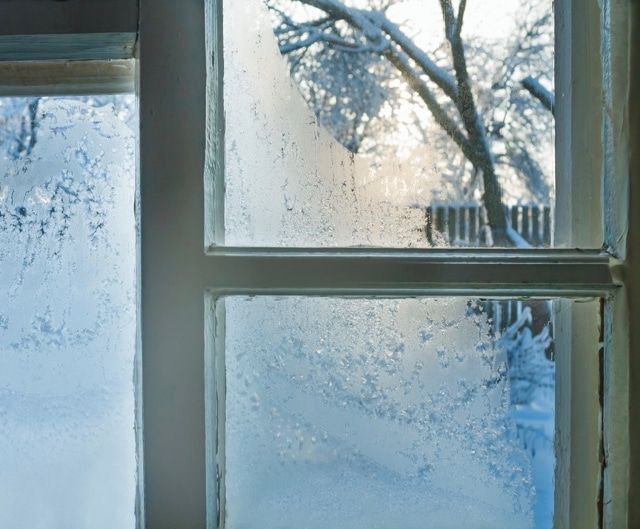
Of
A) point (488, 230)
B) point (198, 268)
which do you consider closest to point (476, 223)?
point (488, 230)

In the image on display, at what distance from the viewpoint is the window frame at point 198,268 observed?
61 centimetres

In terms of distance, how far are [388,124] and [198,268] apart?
0.25 m

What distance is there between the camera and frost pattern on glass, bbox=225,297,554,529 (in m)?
0.65

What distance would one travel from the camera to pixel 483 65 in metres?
0.66

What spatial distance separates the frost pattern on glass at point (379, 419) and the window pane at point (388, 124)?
94 millimetres

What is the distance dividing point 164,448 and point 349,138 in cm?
36

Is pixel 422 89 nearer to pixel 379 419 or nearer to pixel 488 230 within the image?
pixel 488 230

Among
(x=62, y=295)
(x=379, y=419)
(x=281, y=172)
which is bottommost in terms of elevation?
(x=379, y=419)

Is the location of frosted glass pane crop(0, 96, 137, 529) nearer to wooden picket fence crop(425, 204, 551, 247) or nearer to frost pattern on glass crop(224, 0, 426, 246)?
frost pattern on glass crop(224, 0, 426, 246)

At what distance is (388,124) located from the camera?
0.65 meters

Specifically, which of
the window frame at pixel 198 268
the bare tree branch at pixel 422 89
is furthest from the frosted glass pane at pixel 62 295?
the bare tree branch at pixel 422 89

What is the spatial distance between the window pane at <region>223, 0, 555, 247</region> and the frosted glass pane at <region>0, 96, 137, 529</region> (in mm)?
133

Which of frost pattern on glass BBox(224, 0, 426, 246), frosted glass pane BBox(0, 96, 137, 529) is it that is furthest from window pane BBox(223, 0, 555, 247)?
frosted glass pane BBox(0, 96, 137, 529)

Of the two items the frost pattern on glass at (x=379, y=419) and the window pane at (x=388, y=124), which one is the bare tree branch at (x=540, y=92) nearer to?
the window pane at (x=388, y=124)
